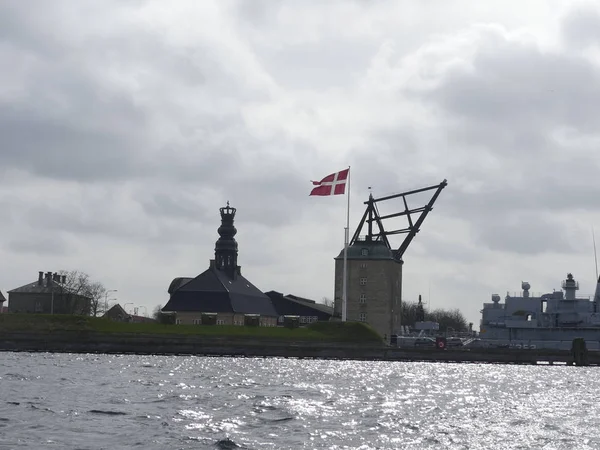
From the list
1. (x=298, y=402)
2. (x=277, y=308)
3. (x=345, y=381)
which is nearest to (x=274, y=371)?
(x=345, y=381)

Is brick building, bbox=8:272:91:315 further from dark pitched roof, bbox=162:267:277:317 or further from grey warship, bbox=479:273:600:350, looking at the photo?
grey warship, bbox=479:273:600:350

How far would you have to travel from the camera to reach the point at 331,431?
101ft

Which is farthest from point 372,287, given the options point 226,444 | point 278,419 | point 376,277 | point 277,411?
point 226,444

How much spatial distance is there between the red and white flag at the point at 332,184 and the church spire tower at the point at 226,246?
47531 mm

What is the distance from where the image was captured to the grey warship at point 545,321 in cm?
10175

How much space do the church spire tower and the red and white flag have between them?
47531 millimetres

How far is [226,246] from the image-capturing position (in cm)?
14262

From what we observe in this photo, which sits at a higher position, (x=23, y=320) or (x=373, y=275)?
(x=373, y=275)

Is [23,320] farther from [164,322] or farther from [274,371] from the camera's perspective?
[274,371]

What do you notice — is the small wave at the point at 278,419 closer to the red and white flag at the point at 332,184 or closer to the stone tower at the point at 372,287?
the red and white flag at the point at 332,184

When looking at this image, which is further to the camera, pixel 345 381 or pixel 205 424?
pixel 345 381

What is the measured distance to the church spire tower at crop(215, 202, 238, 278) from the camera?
143 meters

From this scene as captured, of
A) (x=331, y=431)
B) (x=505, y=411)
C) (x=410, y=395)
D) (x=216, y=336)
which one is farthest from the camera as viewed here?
(x=216, y=336)

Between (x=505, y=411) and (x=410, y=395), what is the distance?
24.9 ft
